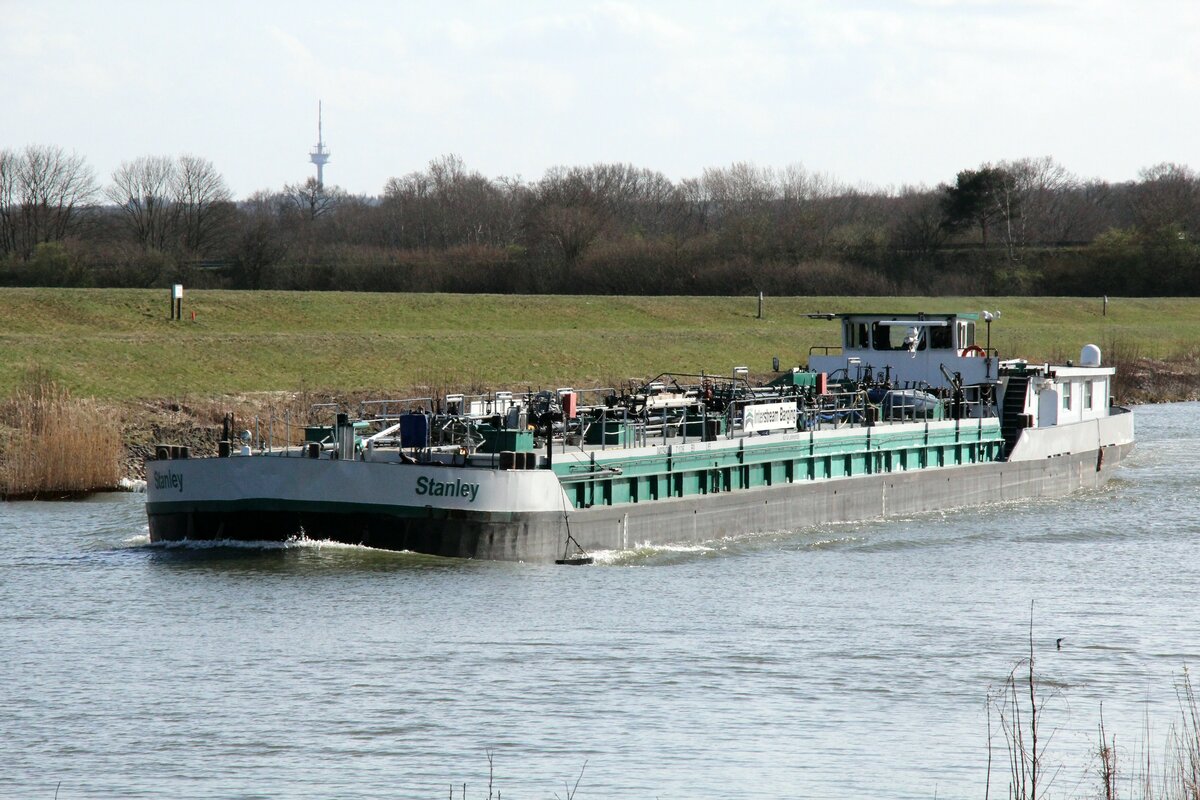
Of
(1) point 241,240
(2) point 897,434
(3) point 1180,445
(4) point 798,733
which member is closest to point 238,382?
(2) point 897,434

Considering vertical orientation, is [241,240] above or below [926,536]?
above

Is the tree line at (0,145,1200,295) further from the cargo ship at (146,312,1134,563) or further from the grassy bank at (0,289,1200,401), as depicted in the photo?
the cargo ship at (146,312,1134,563)

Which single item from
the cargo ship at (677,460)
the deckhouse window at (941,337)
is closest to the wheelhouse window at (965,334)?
the cargo ship at (677,460)

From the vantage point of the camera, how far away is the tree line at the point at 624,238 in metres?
86.8

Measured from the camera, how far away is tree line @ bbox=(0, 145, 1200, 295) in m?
86.8

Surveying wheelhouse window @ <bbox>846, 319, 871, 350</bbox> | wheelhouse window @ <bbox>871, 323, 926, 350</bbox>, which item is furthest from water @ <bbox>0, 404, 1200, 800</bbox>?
wheelhouse window @ <bbox>846, 319, 871, 350</bbox>

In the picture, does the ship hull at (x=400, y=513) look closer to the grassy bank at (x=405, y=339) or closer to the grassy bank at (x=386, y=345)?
the grassy bank at (x=386, y=345)

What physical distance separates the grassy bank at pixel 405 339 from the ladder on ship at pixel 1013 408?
17.9 meters

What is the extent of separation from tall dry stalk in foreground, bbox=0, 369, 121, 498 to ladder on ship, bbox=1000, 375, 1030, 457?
72.3ft

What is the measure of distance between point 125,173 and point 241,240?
1371cm

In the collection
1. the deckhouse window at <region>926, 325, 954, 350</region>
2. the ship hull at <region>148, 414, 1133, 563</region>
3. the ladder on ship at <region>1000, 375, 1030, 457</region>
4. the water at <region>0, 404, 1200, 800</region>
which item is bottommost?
the water at <region>0, 404, 1200, 800</region>

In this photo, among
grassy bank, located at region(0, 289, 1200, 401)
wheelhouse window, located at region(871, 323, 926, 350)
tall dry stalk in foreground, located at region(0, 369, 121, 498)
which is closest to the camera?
tall dry stalk in foreground, located at region(0, 369, 121, 498)

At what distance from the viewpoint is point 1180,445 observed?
51844mm

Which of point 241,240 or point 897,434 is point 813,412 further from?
point 241,240
